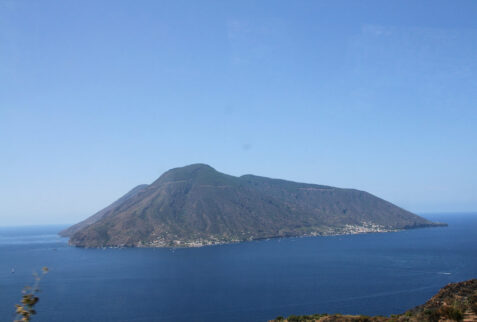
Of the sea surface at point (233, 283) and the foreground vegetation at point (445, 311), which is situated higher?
the foreground vegetation at point (445, 311)

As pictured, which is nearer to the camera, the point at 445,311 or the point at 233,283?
the point at 445,311

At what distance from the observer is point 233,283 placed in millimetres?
98062

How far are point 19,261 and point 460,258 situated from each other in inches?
7093

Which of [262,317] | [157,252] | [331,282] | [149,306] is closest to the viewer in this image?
[262,317]

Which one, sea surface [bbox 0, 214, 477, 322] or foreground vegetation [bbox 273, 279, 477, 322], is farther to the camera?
sea surface [bbox 0, 214, 477, 322]

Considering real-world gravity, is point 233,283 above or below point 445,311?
below

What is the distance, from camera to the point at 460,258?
13088 cm

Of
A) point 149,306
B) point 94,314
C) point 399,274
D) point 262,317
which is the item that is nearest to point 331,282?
→ point 399,274

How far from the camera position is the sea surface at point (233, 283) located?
233ft

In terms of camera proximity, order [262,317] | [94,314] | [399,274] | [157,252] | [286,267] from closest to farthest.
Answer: [262,317] < [94,314] < [399,274] < [286,267] < [157,252]

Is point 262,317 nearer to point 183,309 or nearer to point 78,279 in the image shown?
point 183,309

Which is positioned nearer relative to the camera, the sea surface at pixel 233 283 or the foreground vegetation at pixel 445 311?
the foreground vegetation at pixel 445 311

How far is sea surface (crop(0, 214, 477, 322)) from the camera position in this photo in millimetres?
70875

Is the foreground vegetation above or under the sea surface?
above
